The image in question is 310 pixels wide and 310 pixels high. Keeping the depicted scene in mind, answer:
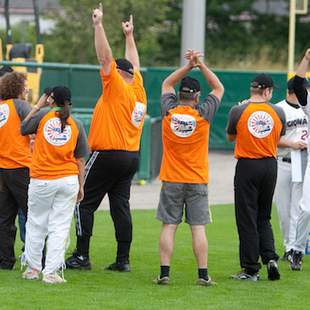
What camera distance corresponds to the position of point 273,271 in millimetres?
10297

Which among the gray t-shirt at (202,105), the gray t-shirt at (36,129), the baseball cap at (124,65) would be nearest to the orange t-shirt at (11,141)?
→ the gray t-shirt at (36,129)

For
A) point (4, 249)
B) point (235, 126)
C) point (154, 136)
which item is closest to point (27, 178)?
point (4, 249)

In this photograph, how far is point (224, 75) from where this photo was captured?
27.5 m

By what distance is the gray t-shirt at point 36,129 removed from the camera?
9.80 meters

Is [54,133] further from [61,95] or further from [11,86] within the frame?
[11,86]

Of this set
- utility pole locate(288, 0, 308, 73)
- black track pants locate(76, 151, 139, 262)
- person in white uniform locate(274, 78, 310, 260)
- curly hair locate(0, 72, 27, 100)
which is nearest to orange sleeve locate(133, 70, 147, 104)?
black track pants locate(76, 151, 139, 262)

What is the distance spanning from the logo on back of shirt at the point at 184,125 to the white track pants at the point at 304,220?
5.04 ft

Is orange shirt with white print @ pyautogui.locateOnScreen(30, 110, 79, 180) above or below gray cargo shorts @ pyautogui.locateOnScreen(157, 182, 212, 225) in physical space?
above

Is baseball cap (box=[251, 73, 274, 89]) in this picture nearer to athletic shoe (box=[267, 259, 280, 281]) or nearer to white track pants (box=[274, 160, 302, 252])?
athletic shoe (box=[267, 259, 280, 281])

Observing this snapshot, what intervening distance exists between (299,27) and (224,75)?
19.2 meters

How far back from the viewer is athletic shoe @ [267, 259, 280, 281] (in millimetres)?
10297

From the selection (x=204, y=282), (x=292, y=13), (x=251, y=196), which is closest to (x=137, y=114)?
(x=251, y=196)

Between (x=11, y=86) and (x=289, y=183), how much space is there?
3.37 metres

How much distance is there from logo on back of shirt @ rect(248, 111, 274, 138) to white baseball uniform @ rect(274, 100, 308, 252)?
133cm
